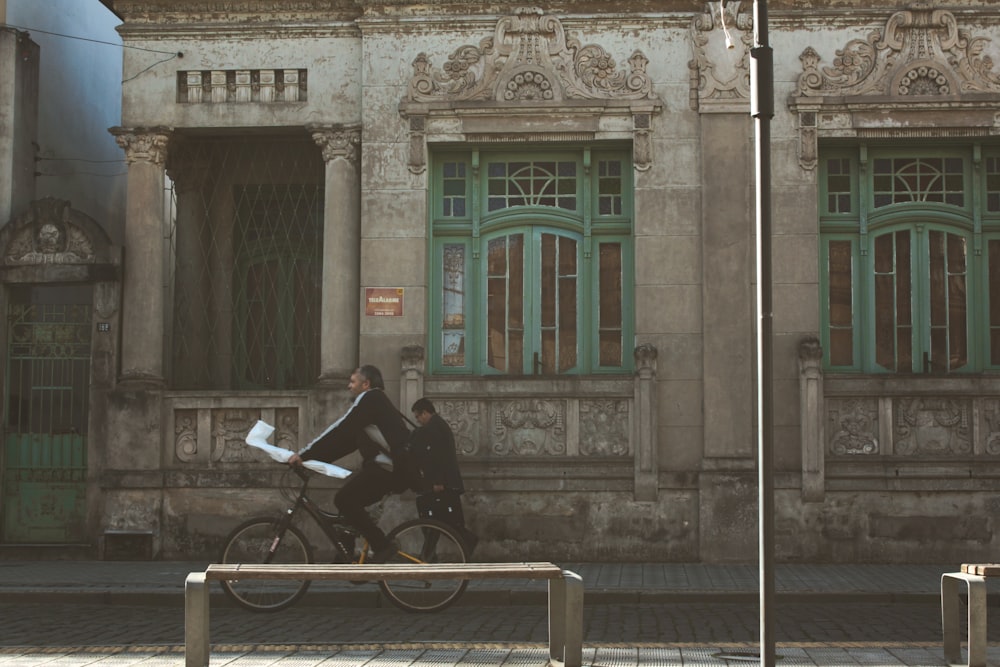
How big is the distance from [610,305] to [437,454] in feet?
12.8

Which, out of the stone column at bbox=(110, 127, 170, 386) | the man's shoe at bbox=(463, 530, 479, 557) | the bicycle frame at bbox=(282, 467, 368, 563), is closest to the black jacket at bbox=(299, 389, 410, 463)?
the bicycle frame at bbox=(282, 467, 368, 563)

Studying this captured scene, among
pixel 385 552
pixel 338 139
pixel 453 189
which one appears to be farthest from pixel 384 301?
pixel 385 552

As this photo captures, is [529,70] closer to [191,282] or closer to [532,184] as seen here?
[532,184]

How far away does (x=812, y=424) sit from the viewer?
51.8 feet

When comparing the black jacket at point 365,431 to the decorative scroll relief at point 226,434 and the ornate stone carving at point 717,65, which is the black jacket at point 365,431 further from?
the ornate stone carving at point 717,65

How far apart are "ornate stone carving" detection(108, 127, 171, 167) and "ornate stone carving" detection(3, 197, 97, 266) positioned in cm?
101

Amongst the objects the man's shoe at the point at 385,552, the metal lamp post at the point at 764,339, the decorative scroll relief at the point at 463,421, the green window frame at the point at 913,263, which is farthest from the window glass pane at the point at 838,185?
the metal lamp post at the point at 764,339

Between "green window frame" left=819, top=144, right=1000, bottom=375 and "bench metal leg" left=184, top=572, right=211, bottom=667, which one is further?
"green window frame" left=819, top=144, right=1000, bottom=375

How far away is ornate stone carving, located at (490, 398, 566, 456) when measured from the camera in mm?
16141

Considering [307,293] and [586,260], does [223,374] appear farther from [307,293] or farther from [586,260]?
[586,260]

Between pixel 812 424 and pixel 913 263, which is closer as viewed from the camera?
pixel 812 424

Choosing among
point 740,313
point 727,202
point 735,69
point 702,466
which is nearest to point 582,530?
point 702,466

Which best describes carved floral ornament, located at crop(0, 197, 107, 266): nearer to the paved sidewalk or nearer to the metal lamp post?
the paved sidewalk

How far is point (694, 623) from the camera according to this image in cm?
1122
